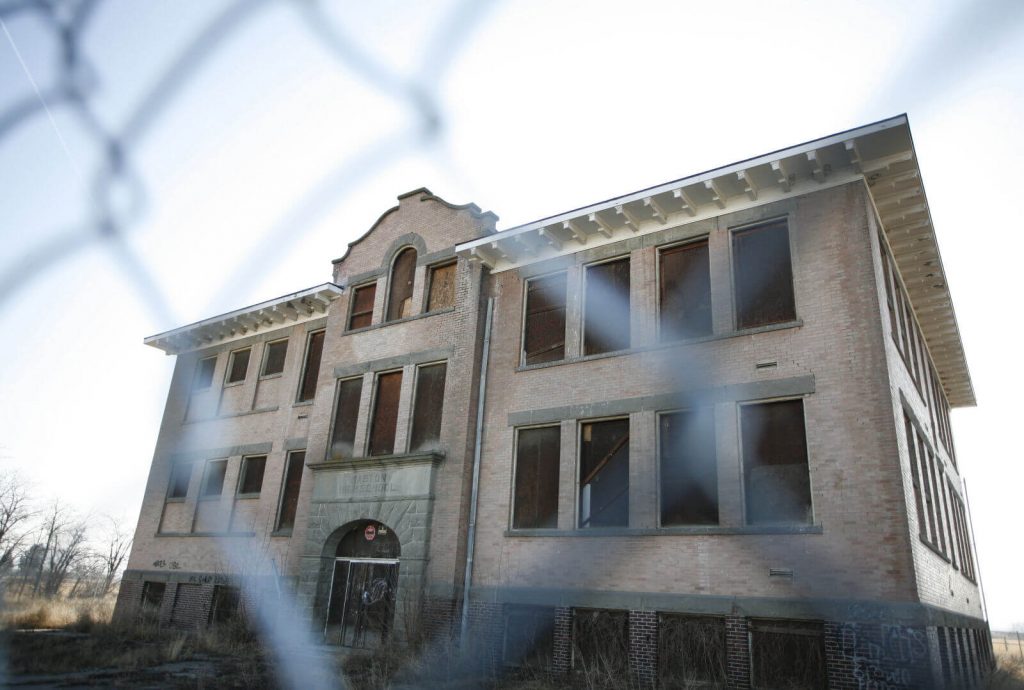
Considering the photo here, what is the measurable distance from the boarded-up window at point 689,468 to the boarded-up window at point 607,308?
222cm

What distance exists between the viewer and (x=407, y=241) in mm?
20109

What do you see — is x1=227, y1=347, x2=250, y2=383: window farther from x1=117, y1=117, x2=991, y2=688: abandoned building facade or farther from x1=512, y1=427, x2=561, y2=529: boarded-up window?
x1=512, y1=427, x2=561, y2=529: boarded-up window

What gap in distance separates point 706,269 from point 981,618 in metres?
14.2

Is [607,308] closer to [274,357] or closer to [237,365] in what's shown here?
[274,357]

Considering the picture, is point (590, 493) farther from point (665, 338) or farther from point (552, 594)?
point (665, 338)

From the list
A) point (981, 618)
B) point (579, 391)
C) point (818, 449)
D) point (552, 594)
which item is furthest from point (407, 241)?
point (981, 618)

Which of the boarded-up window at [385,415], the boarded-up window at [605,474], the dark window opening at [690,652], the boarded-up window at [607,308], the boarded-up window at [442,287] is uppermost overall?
the boarded-up window at [442,287]

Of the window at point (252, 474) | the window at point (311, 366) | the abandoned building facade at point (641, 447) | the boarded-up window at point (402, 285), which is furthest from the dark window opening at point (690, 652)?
the window at point (252, 474)

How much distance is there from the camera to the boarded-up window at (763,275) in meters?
14.0

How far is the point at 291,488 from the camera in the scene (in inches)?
816

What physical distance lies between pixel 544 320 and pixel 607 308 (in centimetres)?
164

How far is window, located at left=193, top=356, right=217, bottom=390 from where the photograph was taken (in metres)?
24.6

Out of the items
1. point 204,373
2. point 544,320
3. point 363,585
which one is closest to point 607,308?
point 544,320

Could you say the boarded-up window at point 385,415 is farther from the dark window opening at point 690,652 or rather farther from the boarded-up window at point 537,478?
the dark window opening at point 690,652
